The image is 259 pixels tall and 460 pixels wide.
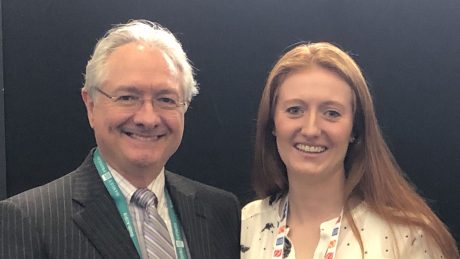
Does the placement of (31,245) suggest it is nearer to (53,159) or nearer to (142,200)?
(142,200)

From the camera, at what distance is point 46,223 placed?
188 centimetres

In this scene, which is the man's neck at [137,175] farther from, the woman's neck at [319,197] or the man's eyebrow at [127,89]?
the woman's neck at [319,197]

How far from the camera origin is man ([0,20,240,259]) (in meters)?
1.90

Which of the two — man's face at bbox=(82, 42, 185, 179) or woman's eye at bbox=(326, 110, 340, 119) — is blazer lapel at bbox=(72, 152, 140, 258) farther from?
woman's eye at bbox=(326, 110, 340, 119)

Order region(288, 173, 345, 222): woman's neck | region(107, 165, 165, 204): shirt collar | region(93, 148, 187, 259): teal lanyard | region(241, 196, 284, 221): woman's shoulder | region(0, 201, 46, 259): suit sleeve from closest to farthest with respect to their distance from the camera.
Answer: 1. region(0, 201, 46, 259): suit sleeve
2. region(93, 148, 187, 259): teal lanyard
3. region(107, 165, 165, 204): shirt collar
4. region(288, 173, 345, 222): woman's neck
5. region(241, 196, 284, 221): woman's shoulder

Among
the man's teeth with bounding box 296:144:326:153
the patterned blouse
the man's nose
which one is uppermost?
the man's nose

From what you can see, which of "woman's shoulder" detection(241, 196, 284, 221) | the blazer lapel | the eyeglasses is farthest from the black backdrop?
the blazer lapel

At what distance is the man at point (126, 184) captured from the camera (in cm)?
190

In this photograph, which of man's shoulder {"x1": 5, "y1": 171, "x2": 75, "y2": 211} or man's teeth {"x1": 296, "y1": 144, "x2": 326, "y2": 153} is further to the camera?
man's teeth {"x1": 296, "y1": 144, "x2": 326, "y2": 153}

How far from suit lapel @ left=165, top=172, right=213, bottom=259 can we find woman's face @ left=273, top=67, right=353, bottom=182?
406 millimetres

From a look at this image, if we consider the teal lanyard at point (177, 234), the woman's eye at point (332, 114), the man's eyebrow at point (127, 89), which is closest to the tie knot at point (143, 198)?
the teal lanyard at point (177, 234)

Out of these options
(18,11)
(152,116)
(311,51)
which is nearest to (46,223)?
(152,116)

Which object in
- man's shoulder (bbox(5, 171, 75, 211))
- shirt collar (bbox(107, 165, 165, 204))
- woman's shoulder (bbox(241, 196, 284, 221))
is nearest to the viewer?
man's shoulder (bbox(5, 171, 75, 211))

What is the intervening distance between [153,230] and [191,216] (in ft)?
0.84
